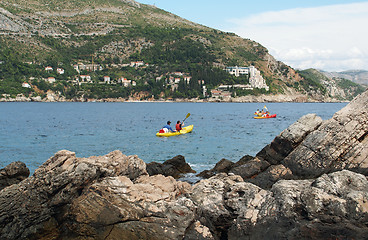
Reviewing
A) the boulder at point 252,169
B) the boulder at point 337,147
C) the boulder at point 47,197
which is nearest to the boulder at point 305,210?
the boulder at point 337,147

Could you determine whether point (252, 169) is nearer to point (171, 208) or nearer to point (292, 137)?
point (292, 137)

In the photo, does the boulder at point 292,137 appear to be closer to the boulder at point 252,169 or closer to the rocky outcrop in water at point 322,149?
the rocky outcrop in water at point 322,149

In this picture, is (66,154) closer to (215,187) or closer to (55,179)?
(55,179)

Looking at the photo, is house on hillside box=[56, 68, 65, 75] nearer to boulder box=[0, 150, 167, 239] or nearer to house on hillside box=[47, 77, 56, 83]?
house on hillside box=[47, 77, 56, 83]

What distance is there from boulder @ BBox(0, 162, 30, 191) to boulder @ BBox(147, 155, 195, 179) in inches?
207

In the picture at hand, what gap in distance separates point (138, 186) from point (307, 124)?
7752 mm

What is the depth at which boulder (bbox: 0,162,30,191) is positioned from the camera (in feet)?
40.2

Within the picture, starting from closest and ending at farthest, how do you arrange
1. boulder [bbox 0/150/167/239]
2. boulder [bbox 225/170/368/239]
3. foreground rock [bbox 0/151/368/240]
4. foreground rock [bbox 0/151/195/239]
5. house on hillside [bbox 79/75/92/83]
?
boulder [bbox 225/170/368/239] < foreground rock [bbox 0/151/368/240] < foreground rock [bbox 0/151/195/239] < boulder [bbox 0/150/167/239] < house on hillside [bbox 79/75/92/83]

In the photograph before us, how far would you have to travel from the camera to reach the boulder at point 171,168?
16362mm

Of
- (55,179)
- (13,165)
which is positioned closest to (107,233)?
(55,179)

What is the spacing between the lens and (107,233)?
8359 mm

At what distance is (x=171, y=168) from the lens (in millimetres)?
17219

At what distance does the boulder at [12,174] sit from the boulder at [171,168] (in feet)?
17.3

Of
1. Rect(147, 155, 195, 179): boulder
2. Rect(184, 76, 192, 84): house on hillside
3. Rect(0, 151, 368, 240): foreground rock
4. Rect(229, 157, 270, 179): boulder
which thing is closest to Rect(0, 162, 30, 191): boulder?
Rect(0, 151, 368, 240): foreground rock
